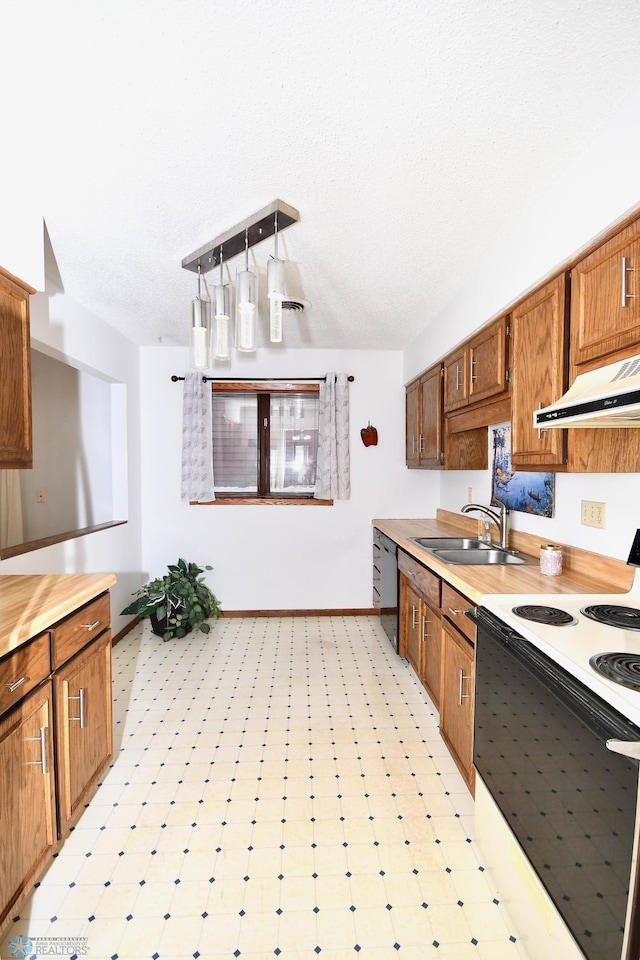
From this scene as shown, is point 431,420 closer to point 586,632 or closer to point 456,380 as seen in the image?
point 456,380

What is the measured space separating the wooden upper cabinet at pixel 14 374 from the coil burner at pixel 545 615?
1922 millimetres

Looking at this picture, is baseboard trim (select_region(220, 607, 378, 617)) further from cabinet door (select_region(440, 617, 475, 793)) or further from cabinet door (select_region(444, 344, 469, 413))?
cabinet door (select_region(444, 344, 469, 413))

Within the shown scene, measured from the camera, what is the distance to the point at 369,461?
412cm

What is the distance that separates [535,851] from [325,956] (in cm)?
68

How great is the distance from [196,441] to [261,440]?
569 mm

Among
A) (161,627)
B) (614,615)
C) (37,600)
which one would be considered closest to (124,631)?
(161,627)

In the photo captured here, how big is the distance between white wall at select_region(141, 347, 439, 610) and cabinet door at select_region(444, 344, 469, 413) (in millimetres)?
1187

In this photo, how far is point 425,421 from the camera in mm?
3430

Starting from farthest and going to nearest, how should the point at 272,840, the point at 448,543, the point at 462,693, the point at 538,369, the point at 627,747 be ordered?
the point at 448,543
the point at 462,693
the point at 538,369
the point at 272,840
the point at 627,747

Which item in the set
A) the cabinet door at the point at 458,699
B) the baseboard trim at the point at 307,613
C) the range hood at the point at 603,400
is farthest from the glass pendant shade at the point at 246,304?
the baseboard trim at the point at 307,613

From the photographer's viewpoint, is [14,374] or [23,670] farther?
[14,374]

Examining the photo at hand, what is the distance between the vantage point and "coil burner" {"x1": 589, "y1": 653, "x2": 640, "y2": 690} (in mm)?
1003

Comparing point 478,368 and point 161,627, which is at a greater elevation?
point 478,368

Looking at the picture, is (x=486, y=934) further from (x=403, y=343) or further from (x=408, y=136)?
(x=403, y=343)
